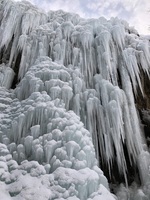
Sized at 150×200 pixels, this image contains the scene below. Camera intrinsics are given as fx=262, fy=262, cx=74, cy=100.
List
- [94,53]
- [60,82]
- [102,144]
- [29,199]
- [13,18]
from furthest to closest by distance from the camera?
[13,18] → [94,53] → [102,144] → [60,82] → [29,199]

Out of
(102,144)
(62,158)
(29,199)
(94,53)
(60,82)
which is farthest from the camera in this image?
(94,53)

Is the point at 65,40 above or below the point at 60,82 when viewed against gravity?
above

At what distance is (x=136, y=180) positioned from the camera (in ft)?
18.6

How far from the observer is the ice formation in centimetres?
354

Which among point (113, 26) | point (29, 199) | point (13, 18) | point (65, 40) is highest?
point (13, 18)

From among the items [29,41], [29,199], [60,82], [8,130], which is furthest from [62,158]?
[29,41]

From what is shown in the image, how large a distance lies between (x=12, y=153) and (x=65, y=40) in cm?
331

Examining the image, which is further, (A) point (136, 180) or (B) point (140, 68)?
(B) point (140, 68)

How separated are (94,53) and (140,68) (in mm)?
1166

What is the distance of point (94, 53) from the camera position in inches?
241

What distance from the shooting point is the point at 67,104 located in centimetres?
480

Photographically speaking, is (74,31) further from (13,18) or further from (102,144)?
(102,144)

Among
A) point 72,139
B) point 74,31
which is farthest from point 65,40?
point 72,139

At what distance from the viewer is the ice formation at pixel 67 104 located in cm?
354
